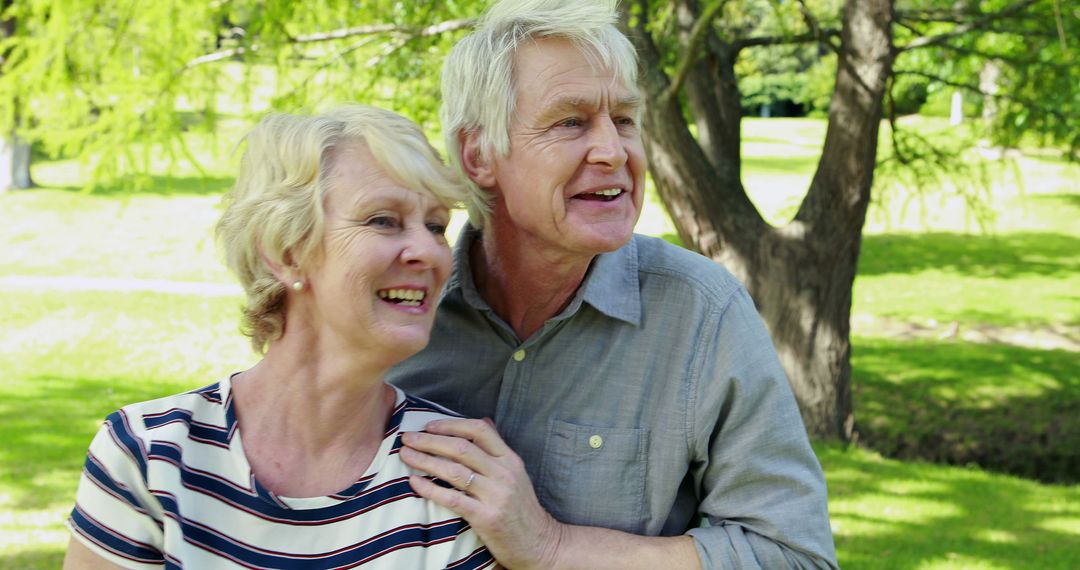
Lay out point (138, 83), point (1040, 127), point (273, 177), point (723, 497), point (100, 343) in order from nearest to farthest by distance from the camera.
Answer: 1. point (273, 177)
2. point (723, 497)
3. point (138, 83)
4. point (1040, 127)
5. point (100, 343)

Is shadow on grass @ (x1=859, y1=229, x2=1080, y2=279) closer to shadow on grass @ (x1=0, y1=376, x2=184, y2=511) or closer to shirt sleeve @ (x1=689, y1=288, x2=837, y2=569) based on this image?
shadow on grass @ (x1=0, y1=376, x2=184, y2=511)

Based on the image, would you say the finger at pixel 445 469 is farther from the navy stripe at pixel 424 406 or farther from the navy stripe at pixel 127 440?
the navy stripe at pixel 127 440

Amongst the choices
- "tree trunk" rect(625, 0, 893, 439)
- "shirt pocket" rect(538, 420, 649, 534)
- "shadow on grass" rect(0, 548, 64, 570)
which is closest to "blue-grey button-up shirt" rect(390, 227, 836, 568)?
"shirt pocket" rect(538, 420, 649, 534)

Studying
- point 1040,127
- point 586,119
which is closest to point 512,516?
point 586,119

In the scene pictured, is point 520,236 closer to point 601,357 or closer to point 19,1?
point 601,357

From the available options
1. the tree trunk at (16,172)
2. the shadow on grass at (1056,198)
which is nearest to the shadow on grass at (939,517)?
the shadow on grass at (1056,198)

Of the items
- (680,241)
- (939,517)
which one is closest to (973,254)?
(680,241)

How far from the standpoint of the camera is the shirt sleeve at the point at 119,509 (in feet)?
6.33

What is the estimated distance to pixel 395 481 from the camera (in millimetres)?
2080

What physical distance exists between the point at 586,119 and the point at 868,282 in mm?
12896

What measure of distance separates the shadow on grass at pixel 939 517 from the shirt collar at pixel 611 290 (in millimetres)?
3115

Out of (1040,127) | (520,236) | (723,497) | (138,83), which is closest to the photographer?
(723,497)

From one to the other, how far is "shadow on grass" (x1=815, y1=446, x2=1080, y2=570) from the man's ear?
130 inches

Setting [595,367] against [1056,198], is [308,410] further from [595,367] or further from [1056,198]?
[1056,198]
